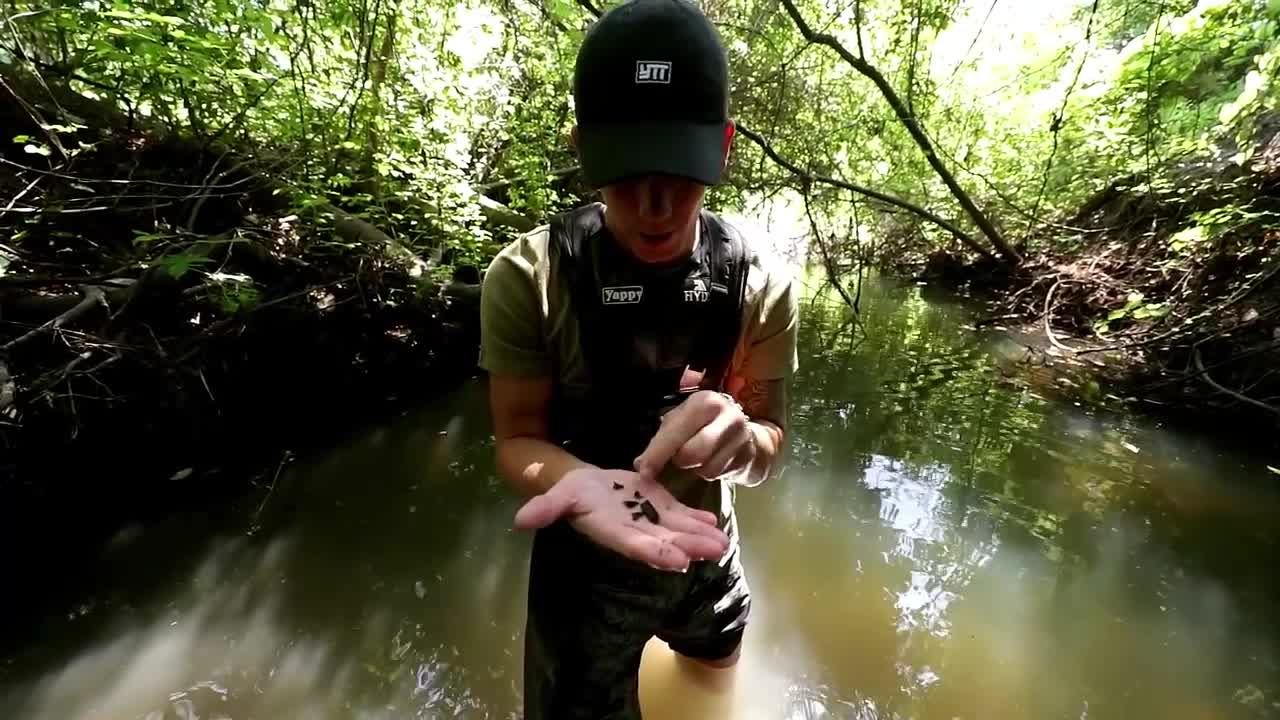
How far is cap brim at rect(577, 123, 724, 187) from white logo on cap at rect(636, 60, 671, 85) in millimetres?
74

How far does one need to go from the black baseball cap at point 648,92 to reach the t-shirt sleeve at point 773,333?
361 millimetres

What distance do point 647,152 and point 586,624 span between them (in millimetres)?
970

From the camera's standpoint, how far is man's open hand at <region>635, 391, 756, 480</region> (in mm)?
975

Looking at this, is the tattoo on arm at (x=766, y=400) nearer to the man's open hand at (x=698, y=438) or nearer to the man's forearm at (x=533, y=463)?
the man's open hand at (x=698, y=438)

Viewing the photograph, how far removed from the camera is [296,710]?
1.82 metres

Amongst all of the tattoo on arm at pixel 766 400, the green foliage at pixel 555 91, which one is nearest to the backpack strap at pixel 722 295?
the tattoo on arm at pixel 766 400

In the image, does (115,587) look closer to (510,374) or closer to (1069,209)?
(510,374)

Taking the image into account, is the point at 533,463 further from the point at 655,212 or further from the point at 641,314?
the point at 655,212

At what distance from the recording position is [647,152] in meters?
0.95

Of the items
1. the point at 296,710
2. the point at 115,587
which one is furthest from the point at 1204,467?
the point at 115,587

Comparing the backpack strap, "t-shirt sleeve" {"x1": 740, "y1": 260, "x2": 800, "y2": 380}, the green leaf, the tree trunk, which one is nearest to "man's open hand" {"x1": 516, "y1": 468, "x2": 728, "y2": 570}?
the backpack strap

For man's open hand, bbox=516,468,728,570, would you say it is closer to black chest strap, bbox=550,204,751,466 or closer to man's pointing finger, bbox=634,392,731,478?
man's pointing finger, bbox=634,392,731,478

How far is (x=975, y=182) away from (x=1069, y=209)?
5.09 ft

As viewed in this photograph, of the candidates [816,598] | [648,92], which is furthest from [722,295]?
[816,598]
